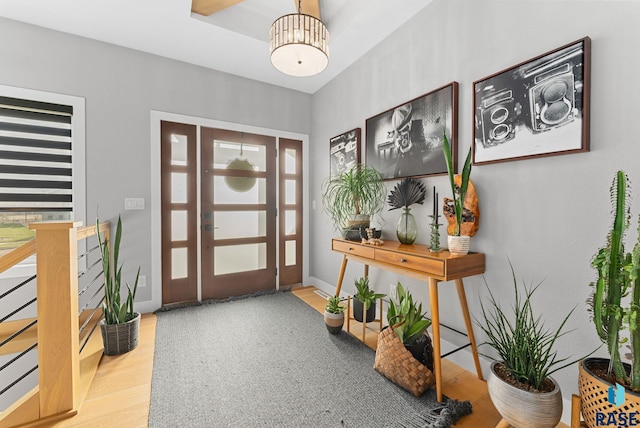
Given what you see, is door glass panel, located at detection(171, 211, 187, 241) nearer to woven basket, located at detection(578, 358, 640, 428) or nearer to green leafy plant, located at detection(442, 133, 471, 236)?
green leafy plant, located at detection(442, 133, 471, 236)

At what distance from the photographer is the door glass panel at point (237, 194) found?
312 centimetres

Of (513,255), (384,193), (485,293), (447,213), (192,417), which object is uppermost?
(384,193)

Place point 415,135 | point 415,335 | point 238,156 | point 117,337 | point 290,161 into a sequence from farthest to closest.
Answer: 1. point 290,161
2. point 238,156
3. point 415,135
4. point 117,337
5. point 415,335

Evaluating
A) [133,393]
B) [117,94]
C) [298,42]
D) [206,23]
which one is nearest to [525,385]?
[133,393]

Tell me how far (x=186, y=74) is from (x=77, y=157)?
4.40 ft

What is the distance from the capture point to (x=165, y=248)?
287 cm

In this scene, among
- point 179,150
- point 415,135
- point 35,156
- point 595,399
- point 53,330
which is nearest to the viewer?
point 595,399

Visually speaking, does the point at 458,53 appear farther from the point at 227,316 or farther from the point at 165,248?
the point at 165,248

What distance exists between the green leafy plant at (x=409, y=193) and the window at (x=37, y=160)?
2811 mm

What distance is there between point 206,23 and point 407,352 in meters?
2.98

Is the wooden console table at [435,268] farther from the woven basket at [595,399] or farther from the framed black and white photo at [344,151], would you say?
the framed black and white photo at [344,151]

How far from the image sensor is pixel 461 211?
163 cm

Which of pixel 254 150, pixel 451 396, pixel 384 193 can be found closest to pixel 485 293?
pixel 451 396

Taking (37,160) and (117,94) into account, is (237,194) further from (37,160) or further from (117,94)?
(37,160)
